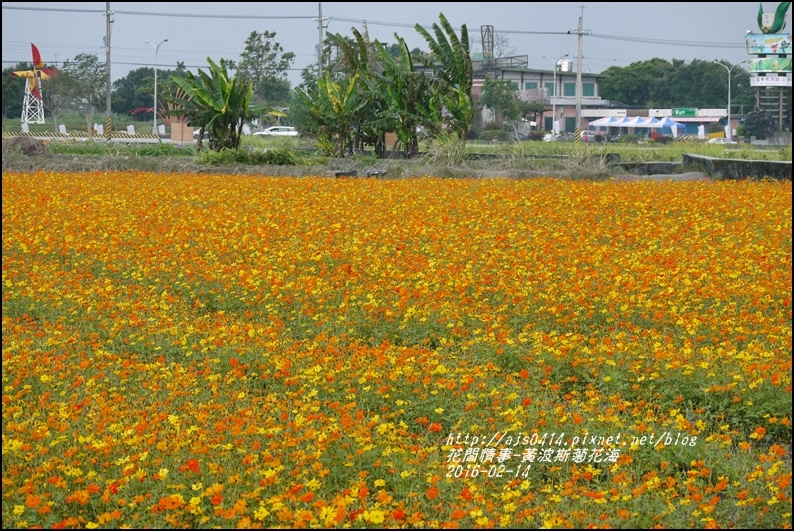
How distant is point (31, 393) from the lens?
5352 millimetres

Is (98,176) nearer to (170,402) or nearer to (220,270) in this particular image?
(220,270)

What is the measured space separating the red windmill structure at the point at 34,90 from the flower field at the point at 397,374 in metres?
39.5

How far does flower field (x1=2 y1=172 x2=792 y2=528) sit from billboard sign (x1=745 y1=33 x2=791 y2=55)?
2464 cm

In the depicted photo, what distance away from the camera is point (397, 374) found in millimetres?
5328

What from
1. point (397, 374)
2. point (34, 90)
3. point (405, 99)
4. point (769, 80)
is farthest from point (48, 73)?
point (397, 374)

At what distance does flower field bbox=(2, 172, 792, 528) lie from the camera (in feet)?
13.1

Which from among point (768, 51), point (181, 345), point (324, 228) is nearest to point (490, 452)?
point (181, 345)

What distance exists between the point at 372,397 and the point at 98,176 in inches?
492

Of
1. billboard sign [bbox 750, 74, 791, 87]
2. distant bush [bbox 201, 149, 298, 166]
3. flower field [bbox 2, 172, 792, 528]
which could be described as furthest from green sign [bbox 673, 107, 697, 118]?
flower field [bbox 2, 172, 792, 528]

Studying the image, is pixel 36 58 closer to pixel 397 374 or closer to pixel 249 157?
pixel 249 157

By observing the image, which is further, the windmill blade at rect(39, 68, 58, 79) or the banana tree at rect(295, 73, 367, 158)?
the windmill blade at rect(39, 68, 58, 79)

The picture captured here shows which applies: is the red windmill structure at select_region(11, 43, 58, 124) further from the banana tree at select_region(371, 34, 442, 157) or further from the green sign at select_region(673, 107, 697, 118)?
the green sign at select_region(673, 107, 697, 118)

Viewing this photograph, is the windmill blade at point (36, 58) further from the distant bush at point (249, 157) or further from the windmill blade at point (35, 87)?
the distant bush at point (249, 157)

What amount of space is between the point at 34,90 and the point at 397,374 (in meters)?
48.1
